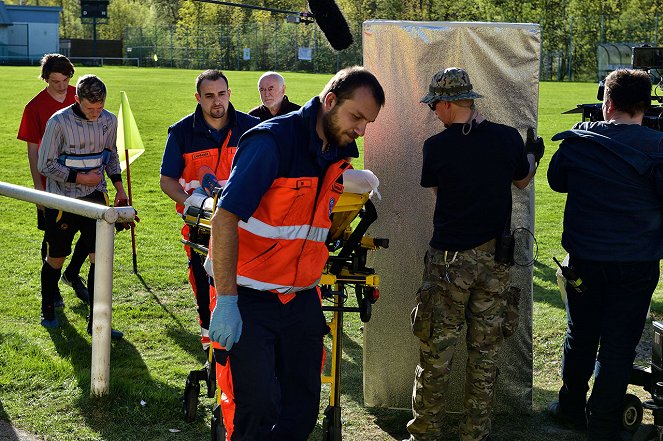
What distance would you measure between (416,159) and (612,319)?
1469 mm

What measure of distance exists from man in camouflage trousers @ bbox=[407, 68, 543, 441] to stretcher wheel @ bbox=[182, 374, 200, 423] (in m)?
1.32

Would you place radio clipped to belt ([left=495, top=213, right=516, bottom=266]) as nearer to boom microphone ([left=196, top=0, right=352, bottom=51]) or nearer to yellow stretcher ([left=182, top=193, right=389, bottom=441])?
yellow stretcher ([left=182, top=193, right=389, bottom=441])

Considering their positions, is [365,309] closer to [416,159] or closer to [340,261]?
[340,261]

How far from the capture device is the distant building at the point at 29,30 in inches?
3253

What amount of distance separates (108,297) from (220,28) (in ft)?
232

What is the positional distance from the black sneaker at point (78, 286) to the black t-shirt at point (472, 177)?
14.1ft

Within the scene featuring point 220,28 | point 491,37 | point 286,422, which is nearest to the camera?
point 286,422

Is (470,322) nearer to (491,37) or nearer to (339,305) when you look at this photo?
(339,305)

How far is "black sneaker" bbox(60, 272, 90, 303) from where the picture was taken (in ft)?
27.1

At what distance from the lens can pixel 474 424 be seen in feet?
16.8

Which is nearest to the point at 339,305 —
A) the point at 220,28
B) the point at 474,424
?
the point at 474,424

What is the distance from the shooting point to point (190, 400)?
5594mm

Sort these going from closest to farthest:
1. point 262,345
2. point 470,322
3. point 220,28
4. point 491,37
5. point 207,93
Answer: point 262,345
point 470,322
point 491,37
point 207,93
point 220,28

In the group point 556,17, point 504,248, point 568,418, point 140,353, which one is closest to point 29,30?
point 556,17
